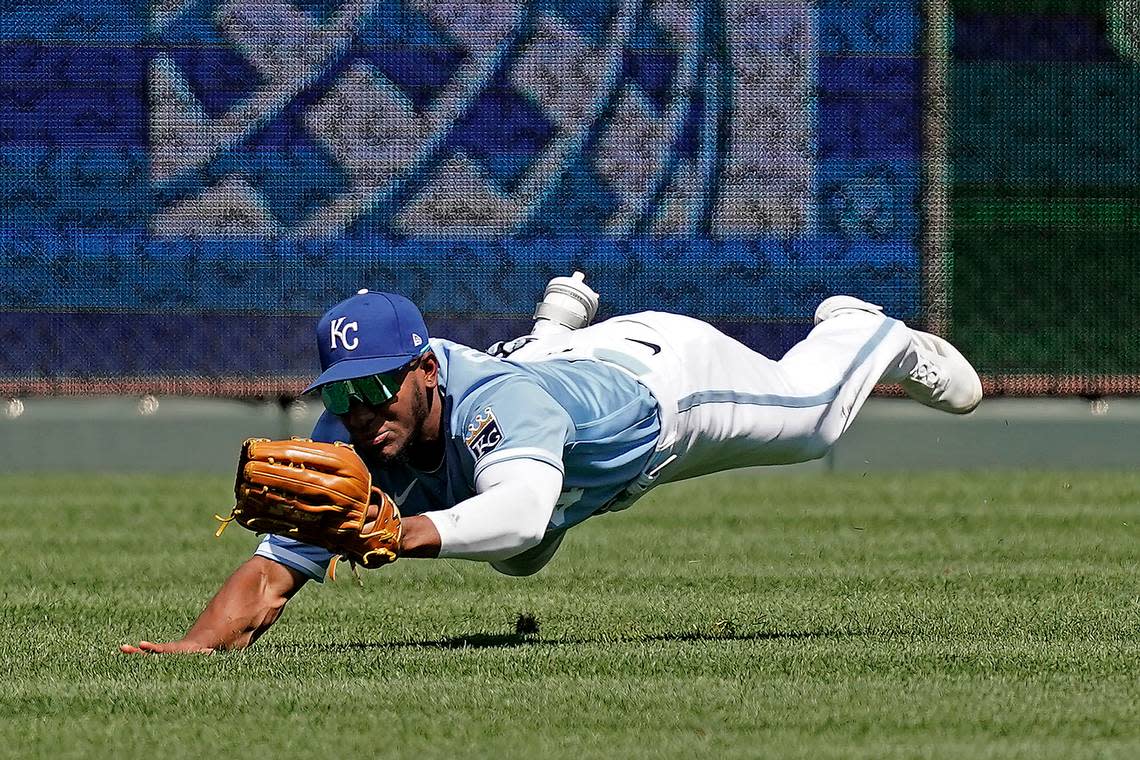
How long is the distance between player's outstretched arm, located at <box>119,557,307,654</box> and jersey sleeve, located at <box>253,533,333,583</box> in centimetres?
2

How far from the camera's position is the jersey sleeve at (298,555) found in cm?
561

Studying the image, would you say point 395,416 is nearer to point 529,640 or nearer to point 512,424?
point 512,424

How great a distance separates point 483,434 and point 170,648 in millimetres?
1117

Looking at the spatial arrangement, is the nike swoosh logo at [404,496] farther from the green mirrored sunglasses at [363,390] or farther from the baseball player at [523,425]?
the green mirrored sunglasses at [363,390]

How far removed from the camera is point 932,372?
691 centimetres

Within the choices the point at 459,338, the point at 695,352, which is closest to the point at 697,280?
the point at 459,338

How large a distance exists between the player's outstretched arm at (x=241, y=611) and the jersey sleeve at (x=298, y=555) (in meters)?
0.02

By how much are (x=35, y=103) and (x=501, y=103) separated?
265cm

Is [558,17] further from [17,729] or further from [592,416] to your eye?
[17,729]

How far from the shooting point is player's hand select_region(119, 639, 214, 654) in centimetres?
535

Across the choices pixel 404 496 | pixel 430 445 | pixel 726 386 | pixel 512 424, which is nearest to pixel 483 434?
pixel 512 424

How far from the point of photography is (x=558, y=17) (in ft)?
39.3

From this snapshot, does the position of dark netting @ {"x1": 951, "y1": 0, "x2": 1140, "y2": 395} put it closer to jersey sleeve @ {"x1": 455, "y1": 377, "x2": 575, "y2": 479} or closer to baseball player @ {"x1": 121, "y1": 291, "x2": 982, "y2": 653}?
baseball player @ {"x1": 121, "y1": 291, "x2": 982, "y2": 653}

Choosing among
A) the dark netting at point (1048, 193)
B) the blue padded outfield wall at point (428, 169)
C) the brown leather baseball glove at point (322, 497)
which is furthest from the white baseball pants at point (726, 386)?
the dark netting at point (1048, 193)
